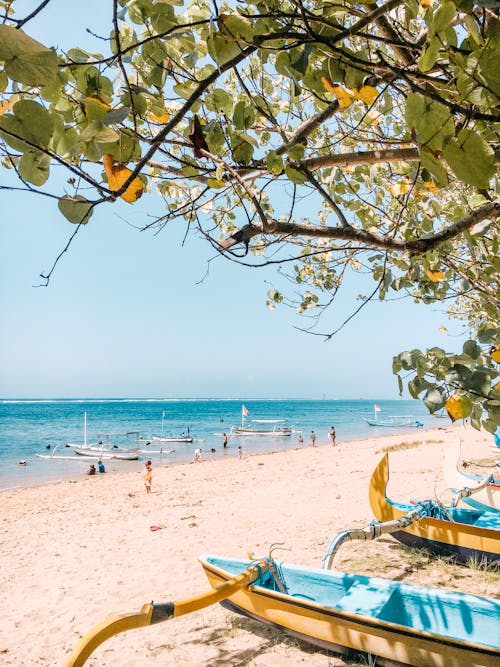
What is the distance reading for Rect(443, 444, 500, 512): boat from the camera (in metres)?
5.75

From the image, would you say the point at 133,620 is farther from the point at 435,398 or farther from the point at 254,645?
the point at 435,398

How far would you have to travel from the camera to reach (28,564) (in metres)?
7.39

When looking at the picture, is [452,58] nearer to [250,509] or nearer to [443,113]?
[443,113]

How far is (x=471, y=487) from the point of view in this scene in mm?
5918

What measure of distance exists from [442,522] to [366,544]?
113 centimetres

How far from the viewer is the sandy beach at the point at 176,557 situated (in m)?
3.71

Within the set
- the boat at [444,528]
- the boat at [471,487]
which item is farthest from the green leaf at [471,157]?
the boat at [471,487]

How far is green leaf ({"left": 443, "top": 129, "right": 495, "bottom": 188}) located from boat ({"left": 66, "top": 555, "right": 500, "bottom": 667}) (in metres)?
2.52

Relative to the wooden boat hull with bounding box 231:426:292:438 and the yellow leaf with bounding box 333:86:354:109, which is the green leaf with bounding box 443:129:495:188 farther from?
the wooden boat hull with bounding box 231:426:292:438

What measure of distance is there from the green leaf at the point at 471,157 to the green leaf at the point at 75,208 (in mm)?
703

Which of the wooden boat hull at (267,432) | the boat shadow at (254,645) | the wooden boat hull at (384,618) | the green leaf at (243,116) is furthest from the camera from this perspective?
the wooden boat hull at (267,432)

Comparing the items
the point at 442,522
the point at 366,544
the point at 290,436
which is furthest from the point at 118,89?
the point at 290,436

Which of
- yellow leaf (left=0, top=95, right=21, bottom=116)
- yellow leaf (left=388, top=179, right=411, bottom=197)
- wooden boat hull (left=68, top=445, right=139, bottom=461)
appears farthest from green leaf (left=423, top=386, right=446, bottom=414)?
wooden boat hull (left=68, top=445, right=139, bottom=461)

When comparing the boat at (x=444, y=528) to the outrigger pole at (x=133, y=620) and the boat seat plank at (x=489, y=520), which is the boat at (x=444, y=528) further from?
the outrigger pole at (x=133, y=620)
